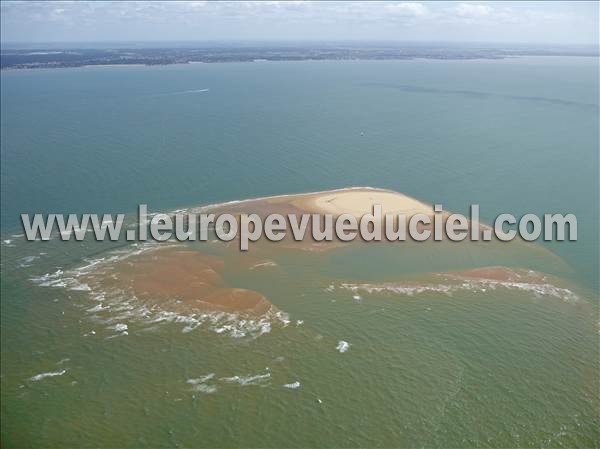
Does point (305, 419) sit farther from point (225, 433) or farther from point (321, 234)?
point (321, 234)

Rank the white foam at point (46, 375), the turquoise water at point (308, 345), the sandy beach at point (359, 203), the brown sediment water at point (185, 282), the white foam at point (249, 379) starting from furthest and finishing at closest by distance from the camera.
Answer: the sandy beach at point (359, 203), the brown sediment water at point (185, 282), the white foam at point (46, 375), the white foam at point (249, 379), the turquoise water at point (308, 345)

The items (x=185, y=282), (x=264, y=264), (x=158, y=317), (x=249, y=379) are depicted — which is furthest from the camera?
(x=264, y=264)

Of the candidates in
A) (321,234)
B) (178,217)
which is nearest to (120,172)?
(178,217)

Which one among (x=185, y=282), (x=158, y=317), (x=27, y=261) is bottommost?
(x=158, y=317)

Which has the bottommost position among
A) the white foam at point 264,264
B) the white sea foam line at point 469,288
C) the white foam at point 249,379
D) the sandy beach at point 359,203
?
the white foam at point 249,379

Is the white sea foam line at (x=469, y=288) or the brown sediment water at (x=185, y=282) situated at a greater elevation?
the brown sediment water at (x=185, y=282)

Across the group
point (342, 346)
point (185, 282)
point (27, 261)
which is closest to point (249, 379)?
point (342, 346)

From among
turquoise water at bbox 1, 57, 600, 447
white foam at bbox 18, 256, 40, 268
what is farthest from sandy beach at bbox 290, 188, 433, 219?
white foam at bbox 18, 256, 40, 268

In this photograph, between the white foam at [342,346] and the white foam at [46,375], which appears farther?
the white foam at [342,346]

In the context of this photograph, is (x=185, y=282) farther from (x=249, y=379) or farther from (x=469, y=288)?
(x=469, y=288)

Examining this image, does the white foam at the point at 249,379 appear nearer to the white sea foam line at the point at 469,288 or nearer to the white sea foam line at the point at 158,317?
the white sea foam line at the point at 158,317

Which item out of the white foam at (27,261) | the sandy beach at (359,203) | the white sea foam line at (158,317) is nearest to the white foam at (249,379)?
the white sea foam line at (158,317)
